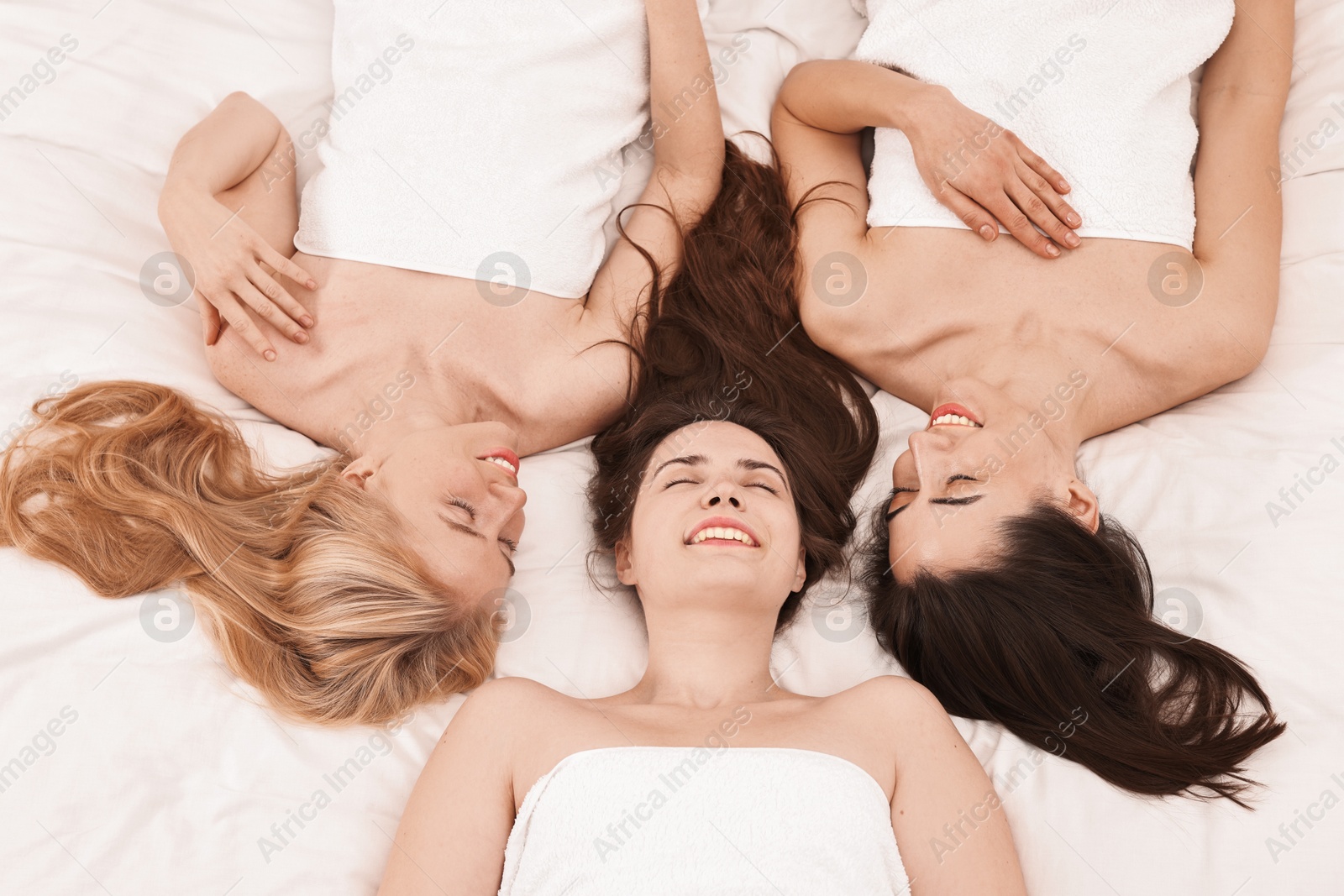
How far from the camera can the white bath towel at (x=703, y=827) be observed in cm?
146

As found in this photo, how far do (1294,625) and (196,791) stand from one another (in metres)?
1.89

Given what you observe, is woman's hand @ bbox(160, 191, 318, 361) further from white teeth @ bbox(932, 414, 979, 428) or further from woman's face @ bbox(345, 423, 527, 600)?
white teeth @ bbox(932, 414, 979, 428)

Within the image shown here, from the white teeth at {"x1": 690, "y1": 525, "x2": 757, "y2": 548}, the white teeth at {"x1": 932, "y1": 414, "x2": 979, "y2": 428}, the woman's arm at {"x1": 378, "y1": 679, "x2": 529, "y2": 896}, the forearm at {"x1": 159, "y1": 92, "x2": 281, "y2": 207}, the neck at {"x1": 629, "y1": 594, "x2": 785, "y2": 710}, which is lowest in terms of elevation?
the woman's arm at {"x1": 378, "y1": 679, "x2": 529, "y2": 896}

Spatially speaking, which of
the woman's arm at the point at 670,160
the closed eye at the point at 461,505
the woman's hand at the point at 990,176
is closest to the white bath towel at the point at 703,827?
the closed eye at the point at 461,505

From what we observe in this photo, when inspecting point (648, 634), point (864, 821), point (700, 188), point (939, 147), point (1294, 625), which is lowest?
point (648, 634)

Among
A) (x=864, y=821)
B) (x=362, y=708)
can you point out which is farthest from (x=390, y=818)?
(x=864, y=821)

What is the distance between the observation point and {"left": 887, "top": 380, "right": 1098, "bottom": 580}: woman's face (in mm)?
1867

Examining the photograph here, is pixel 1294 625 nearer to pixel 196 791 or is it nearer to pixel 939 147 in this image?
pixel 939 147

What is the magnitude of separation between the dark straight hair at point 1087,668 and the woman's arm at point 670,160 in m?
0.91

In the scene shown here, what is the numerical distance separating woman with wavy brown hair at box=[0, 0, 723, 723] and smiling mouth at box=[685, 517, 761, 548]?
1.23ft

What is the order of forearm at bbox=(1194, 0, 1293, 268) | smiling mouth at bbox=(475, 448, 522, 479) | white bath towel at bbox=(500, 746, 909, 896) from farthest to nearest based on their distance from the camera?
forearm at bbox=(1194, 0, 1293, 268) < smiling mouth at bbox=(475, 448, 522, 479) < white bath towel at bbox=(500, 746, 909, 896)

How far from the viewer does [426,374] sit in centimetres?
213

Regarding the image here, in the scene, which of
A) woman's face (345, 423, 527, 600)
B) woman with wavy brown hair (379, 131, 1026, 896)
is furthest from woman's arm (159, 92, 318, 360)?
woman with wavy brown hair (379, 131, 1026, 896)

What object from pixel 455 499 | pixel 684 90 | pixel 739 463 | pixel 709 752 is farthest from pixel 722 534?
pixel 684 90
